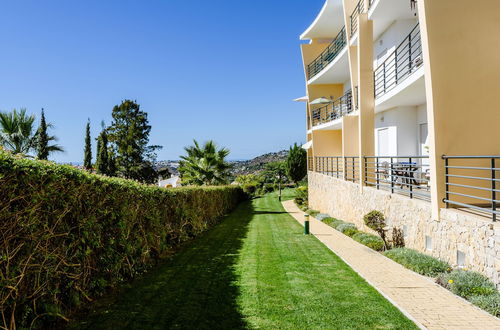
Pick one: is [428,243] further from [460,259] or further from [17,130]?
[17,130]

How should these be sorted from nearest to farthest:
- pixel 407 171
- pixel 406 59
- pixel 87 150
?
pixel 407 171 → pixel 406 59 → pixel 87 150

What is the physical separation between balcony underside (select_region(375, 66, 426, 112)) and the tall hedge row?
871 centimetres

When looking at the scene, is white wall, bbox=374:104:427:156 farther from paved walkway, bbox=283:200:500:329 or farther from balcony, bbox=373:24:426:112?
paved walkway, bbox=283:200:500:329

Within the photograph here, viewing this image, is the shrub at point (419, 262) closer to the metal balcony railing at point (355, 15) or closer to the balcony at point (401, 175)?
the balcony at point (401, 175)

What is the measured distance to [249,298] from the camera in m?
6.17

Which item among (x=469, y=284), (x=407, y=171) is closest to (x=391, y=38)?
(x=407, y=171)

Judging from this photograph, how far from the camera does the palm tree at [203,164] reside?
1099 inches

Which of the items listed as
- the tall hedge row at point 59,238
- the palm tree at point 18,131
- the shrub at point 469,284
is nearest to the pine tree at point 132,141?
the palm tree at point 18,131

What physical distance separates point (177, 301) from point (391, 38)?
15546 mm

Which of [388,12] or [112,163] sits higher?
[388,12]

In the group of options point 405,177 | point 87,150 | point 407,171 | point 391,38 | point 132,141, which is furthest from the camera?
point 132,141

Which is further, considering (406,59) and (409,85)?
(406,59)

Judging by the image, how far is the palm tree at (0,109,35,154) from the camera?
16.2 meters

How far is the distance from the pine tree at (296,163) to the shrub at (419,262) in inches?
1380
